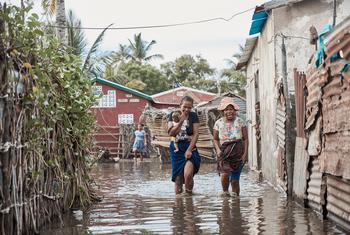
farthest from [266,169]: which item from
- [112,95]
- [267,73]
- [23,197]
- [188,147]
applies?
[112,95]

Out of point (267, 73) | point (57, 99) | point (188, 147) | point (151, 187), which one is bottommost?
point (151, 187)

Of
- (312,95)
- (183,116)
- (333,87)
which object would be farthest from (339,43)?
(183,116)

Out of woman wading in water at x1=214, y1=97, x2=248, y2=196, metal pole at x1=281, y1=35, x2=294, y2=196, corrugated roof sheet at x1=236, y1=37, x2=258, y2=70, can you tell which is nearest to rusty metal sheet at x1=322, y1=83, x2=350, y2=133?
Result: metal pole at x1=281, y1=35, x2=294, y2=196

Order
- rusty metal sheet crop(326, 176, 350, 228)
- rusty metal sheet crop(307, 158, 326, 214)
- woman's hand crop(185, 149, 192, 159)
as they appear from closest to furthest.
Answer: rusty metal sheet crop(326, 176, 350, 228) < rusty metal sheet crop(307, 158, 326, 214) < woman's hand crop(185, 149, 192, 159)

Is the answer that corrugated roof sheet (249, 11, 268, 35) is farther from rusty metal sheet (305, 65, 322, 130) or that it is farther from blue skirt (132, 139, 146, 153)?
blue skirt (132, 139, 146, 153)

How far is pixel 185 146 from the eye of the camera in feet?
31.4

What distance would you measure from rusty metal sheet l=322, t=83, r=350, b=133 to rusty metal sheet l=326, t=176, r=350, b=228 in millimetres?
526

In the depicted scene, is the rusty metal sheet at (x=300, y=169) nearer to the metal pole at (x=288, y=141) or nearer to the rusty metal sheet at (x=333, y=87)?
the metal pole at (x=288, y=141)

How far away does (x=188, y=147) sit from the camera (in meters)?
9.49

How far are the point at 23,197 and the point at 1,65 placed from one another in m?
1.23

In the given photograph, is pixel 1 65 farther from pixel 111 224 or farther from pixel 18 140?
pixel 111 224

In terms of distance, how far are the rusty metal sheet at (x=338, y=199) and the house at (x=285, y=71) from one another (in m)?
0.74

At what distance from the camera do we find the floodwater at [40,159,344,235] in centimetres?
604

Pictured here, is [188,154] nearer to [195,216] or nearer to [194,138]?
[194,138]
